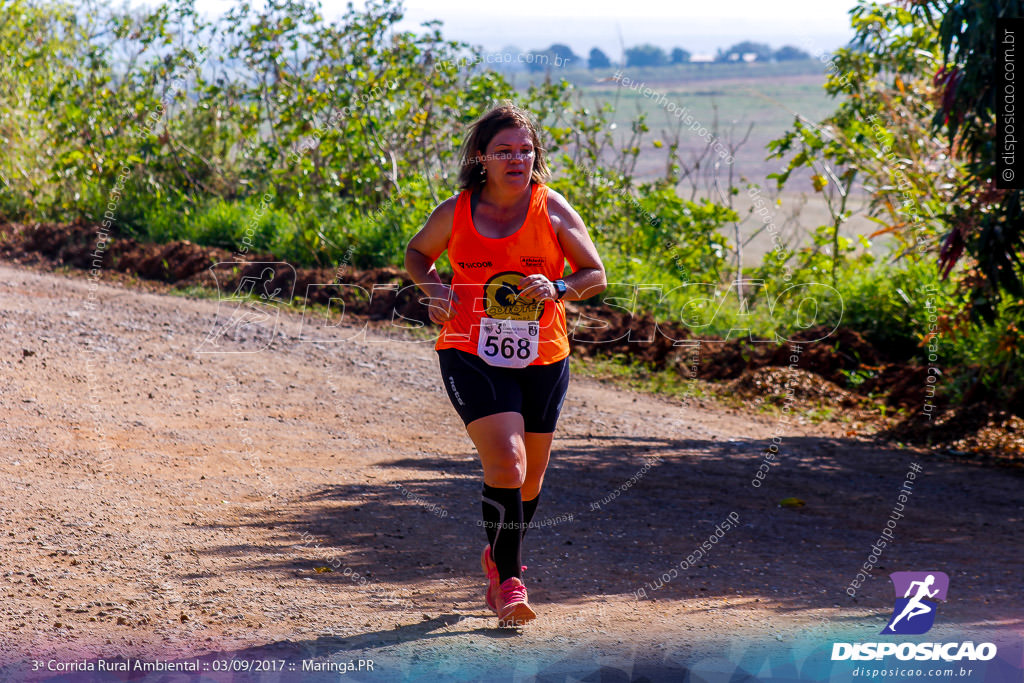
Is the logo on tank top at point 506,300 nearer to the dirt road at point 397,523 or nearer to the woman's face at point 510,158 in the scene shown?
the woman's face at point 510,158

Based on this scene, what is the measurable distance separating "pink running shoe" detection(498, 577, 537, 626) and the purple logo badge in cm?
139

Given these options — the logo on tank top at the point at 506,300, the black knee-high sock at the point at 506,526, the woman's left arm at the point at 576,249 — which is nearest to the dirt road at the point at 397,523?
the black knee-high sock at the point at 506,526

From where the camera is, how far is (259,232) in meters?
11.6

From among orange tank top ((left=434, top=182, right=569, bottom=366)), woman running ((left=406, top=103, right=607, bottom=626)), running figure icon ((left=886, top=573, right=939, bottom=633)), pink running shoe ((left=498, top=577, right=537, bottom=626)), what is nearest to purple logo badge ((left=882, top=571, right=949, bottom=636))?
running figure icon ((left=886, top=573, right=939, bottom=633))

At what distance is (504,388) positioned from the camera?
153 inches

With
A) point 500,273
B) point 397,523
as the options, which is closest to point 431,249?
point 500,273

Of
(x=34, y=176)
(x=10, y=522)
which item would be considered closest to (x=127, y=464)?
(x=10, y=522)

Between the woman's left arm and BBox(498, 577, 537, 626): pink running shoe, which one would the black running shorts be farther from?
BBox(498, 577, 537, 626): pink running shoe

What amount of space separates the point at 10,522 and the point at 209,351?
3.77 metres

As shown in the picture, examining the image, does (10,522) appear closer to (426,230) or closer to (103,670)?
(103,670)

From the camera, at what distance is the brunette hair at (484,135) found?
3985 millimetres

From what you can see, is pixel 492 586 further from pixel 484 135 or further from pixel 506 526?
pixel 484 135

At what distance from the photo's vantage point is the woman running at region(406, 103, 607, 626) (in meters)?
3.88

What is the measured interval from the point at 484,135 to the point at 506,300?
625 mm
